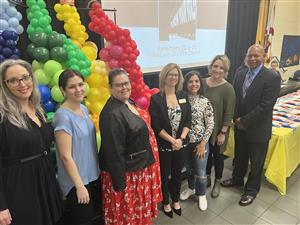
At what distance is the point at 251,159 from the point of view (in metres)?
2.31

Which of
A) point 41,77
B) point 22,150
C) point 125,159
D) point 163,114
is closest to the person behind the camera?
point 22,150

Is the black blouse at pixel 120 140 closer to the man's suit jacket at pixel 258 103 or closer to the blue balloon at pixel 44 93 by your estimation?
the blue balloon at pixel 44 93

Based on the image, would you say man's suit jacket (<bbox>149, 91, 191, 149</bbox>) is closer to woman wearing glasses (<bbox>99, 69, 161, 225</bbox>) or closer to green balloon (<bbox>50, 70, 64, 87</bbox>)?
woman wearing glasses (<bbox>99, 69, 161, 225</bbox>)

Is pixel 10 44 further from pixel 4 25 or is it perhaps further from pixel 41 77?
pixel 41 77

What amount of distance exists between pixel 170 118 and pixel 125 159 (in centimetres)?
56

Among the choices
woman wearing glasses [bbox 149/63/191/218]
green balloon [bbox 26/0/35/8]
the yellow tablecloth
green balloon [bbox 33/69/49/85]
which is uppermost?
green balloon [bbox 26/0/35/8]

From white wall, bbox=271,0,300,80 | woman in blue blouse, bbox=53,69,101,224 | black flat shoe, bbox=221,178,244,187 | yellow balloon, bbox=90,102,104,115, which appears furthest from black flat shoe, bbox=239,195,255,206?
white wall, bbox=271,0,300,80

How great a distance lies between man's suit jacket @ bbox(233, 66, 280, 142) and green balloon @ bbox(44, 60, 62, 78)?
1.62m

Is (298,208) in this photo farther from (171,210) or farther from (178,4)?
(178,4)

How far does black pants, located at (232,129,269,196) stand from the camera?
7.36ft

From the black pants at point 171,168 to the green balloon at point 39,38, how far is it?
1261mm

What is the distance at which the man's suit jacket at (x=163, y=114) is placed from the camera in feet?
6.21

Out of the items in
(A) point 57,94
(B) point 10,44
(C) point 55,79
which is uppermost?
(B) point 10,44

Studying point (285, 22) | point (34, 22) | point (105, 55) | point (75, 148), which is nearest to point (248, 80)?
point (105, 55)
